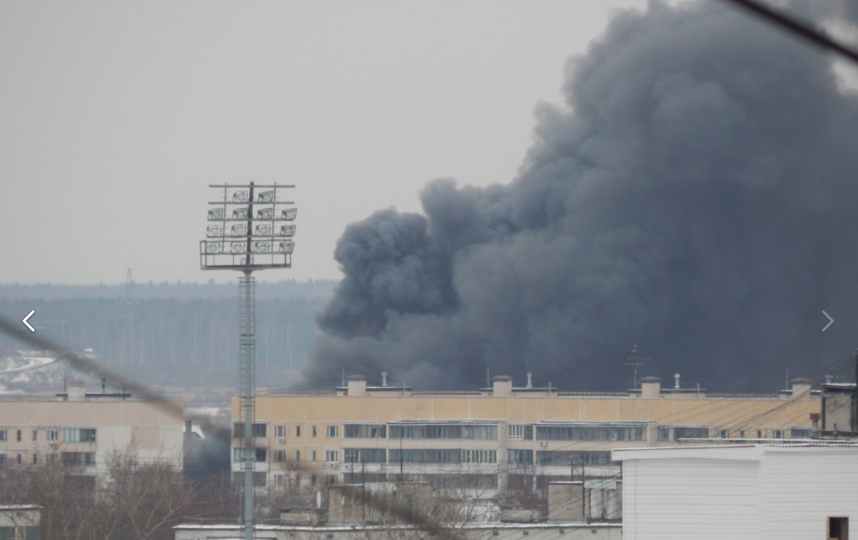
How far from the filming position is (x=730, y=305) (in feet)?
164

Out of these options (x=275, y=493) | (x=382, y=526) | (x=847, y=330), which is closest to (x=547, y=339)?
(x=847, y=330)

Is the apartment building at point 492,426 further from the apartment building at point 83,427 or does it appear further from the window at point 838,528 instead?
the window at point 838,528

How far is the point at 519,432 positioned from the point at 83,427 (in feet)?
37.7

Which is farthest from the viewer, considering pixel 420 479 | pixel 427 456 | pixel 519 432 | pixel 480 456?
pixel 519 432

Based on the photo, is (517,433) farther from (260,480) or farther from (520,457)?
(260,480)

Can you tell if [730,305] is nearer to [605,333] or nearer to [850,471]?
[605,333]

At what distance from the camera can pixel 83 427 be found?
3488cm

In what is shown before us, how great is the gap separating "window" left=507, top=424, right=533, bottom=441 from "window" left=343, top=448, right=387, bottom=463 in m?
3.45

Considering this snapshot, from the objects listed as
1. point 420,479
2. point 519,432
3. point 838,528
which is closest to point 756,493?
point 838,528

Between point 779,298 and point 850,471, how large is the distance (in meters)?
37.2

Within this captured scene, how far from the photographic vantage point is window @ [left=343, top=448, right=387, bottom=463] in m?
36.3

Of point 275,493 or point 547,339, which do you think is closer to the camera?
point 275,493

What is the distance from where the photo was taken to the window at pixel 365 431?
36781mm

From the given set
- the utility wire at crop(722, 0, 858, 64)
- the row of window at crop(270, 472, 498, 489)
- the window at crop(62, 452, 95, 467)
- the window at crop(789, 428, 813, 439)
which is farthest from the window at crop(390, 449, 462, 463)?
the utility wire at crop(722, 0, 858, 64)
